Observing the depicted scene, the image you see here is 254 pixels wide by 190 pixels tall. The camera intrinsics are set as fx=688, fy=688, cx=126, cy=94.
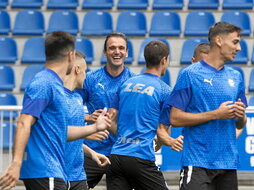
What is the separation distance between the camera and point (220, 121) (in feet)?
18.0

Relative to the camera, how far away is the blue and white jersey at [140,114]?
20.0 ft

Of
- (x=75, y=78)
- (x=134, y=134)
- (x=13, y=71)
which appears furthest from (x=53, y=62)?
(x=13, y=71)

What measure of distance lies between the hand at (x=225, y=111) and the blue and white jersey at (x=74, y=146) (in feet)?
3.47

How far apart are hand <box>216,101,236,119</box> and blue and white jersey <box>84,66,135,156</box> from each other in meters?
1.87

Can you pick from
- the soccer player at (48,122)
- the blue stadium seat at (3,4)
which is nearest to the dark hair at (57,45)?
the soccer player at (48,122)

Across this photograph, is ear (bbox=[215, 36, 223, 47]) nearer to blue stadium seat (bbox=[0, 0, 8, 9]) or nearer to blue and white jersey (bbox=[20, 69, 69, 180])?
blue and white jersey (bbox=[20, 69, 69, 180])

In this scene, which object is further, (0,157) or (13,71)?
(13,71)

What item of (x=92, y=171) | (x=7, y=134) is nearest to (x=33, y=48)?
(x=7, y=134)

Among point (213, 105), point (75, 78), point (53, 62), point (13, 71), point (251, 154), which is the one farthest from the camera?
point (13, 71)

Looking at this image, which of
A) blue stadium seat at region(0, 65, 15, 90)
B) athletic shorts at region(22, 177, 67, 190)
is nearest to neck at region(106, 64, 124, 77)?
athletic shorts at region(22, 177, 67, 190)

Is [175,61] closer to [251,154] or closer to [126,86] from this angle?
[251,154]

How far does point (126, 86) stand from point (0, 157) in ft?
11.8

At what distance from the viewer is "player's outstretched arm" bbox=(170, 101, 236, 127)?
17.3ft

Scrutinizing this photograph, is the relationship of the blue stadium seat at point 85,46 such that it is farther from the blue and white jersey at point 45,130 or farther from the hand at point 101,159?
the blue and white jersey at point 45,130
